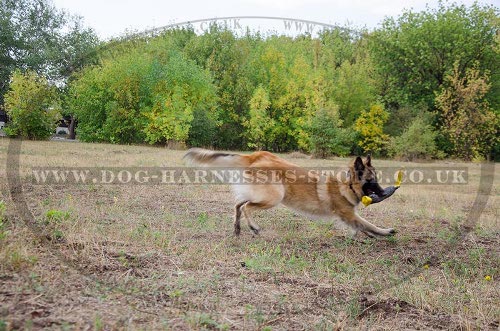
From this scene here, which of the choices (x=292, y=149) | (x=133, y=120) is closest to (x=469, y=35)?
(x=292, y=149)

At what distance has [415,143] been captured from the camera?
3092 cm

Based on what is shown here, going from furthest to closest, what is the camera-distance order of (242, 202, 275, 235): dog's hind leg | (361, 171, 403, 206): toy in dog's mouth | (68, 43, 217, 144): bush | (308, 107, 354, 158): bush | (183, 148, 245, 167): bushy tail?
(68, 43, 217, 144): bush, (308, 107, 354, 158): bush, (361, 171, 403, 206): toy in dog's mouth, (242, 202, 275, 235): dog's hind leg, (183, 148, 245, 167): bushy tail

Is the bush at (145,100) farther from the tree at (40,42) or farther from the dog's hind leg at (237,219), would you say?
the dog's hind leg at (237,219)

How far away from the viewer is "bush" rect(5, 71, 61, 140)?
26547 mm

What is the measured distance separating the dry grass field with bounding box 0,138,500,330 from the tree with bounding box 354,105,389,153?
28.5m

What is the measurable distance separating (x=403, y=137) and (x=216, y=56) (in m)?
17.9

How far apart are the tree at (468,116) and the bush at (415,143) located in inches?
100

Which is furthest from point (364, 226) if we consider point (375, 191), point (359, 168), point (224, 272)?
point (224, 272)

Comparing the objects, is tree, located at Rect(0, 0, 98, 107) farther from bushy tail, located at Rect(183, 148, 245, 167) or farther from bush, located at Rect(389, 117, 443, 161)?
bushy tail, located at Rect(183, 148, 245, 167)

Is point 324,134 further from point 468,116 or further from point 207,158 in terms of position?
point 207,158

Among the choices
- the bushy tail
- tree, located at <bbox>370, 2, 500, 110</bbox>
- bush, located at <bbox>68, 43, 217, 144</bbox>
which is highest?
tree, located at <bbox>370, 2, 500, 110</bbox>

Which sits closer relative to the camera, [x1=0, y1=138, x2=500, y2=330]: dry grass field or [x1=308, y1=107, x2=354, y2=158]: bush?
A: [x1=0, y1=138, x2=500, y2=330]: dry grass field

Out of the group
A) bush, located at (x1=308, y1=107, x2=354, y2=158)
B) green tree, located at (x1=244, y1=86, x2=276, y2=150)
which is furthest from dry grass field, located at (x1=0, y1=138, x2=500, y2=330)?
green tree, located at (x1=244, y1=86, x2=276, y2=150)

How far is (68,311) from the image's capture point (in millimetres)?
2811
